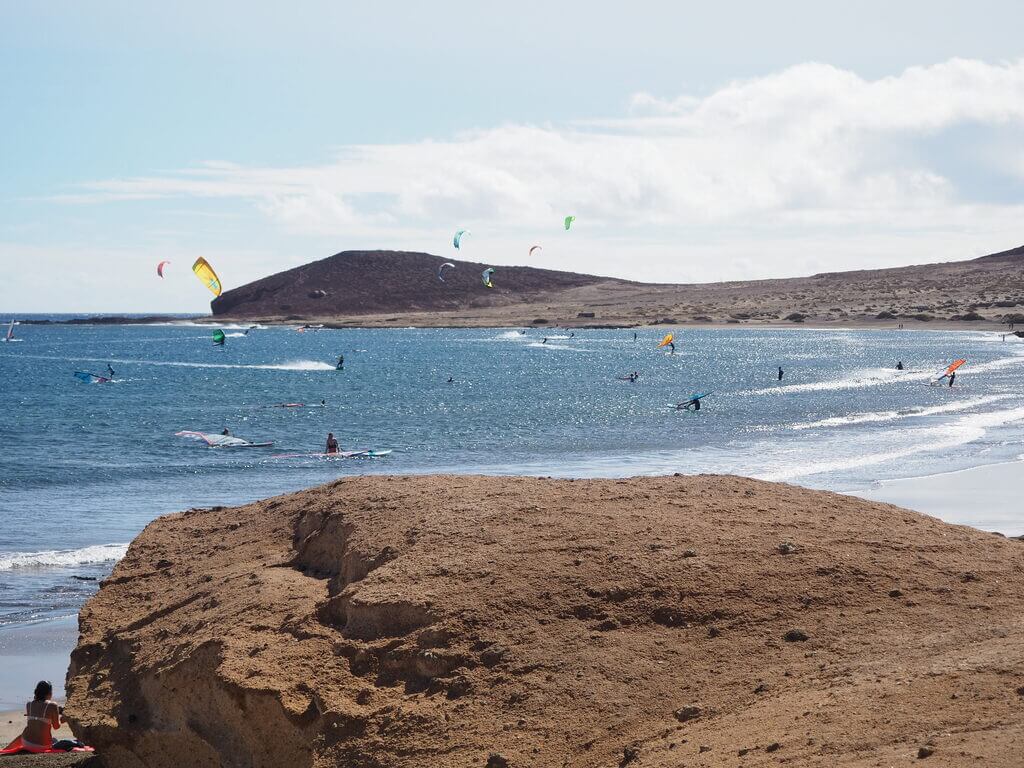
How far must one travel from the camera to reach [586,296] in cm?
17188

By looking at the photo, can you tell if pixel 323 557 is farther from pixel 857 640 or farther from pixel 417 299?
pixel 417 299

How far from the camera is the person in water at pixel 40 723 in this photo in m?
9.23

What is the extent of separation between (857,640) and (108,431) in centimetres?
3702

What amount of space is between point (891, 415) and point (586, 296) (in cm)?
13128

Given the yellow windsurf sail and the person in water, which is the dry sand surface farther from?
the yellow windsurf sail

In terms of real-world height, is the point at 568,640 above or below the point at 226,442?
above

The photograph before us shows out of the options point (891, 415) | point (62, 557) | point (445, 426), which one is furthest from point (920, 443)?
point (62, 557)

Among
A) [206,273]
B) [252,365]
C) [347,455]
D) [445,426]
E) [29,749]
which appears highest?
[206,273]

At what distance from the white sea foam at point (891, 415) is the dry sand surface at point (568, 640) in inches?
1240

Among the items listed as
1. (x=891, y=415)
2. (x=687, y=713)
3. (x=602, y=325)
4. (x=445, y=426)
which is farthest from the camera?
(x=602, y=325)

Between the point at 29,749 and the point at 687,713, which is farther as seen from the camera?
the point at 29,749

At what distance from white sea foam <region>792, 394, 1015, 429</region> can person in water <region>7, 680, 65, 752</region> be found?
32.4 metres

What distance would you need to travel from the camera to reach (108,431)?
39812mm

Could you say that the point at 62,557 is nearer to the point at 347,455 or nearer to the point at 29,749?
the point at 29,749
